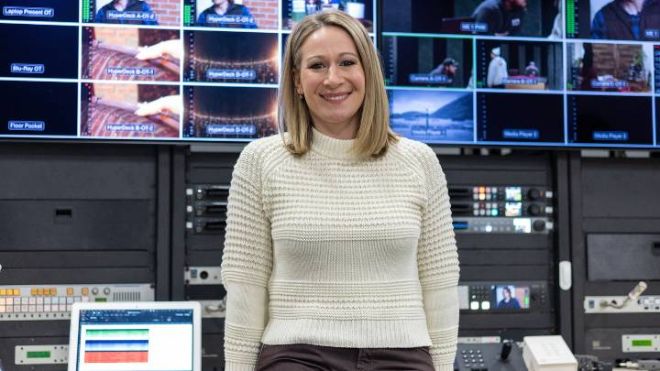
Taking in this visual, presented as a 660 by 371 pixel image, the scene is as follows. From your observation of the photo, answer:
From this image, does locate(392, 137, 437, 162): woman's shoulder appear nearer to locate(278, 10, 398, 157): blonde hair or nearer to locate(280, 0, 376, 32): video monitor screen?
locate(278, 10, 398, 157): blonde hair

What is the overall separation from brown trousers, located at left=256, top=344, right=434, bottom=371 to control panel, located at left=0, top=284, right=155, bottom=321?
4.83ft

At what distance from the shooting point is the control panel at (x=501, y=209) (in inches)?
120

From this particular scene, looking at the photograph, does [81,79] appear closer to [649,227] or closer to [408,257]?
[408,257]

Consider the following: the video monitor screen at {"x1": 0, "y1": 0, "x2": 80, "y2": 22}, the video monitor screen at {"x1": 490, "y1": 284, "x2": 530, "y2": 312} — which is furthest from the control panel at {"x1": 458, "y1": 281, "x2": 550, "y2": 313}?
the video monitor screen at {"x1": 0, "y1": 0, "x2": 80, "y2": 22}

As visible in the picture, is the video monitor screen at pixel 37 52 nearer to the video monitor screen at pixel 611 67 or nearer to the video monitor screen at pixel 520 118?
the video monitor screen at pixel 520 118

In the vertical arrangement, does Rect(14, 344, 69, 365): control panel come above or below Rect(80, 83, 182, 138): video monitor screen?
below

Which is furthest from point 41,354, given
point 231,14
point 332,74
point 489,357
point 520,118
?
point 520,118

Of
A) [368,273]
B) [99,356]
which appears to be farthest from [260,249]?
[99,356]

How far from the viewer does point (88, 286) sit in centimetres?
284

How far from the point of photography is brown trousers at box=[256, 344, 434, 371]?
4.81 ft

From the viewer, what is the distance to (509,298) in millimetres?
3053

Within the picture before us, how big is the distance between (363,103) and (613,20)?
1.84 m

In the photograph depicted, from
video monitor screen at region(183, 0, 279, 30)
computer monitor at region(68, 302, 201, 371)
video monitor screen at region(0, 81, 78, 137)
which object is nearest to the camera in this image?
computer monitor at region(68, 302, 201, 371)

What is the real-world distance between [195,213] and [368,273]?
4.87 feet
